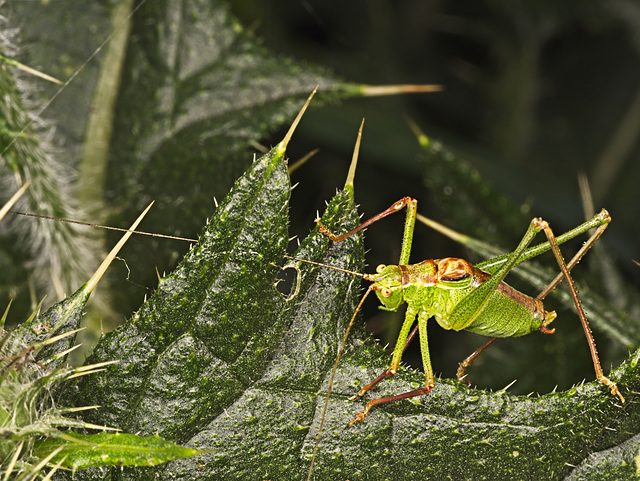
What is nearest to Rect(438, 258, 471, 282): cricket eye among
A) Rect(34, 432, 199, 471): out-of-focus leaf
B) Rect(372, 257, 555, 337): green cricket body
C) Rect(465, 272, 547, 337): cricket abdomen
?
Rect(372, 257, 555, 337): green cricket body

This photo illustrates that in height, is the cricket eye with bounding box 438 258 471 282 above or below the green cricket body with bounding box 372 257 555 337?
above

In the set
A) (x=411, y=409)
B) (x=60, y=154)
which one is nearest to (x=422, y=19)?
(x=60, y=154)

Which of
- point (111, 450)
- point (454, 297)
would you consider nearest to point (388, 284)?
point (454, 297)

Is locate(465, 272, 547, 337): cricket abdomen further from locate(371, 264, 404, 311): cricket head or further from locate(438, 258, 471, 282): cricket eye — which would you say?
locate(371, 264, 404, 311): cricket head

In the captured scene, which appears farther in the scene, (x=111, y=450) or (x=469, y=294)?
(x=469, y=294)

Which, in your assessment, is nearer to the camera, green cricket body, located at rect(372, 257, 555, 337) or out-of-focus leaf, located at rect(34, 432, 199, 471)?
out-of-focus leaf, located at rect(34, 432, 199, 471)

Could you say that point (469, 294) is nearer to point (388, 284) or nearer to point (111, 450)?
point (388, 284)

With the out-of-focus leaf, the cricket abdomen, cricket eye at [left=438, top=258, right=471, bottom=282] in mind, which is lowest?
the cricket abdomen

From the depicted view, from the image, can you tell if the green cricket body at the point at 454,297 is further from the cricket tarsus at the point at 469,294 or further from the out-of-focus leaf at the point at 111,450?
the out-of-focus leaf at the point at 111,450
